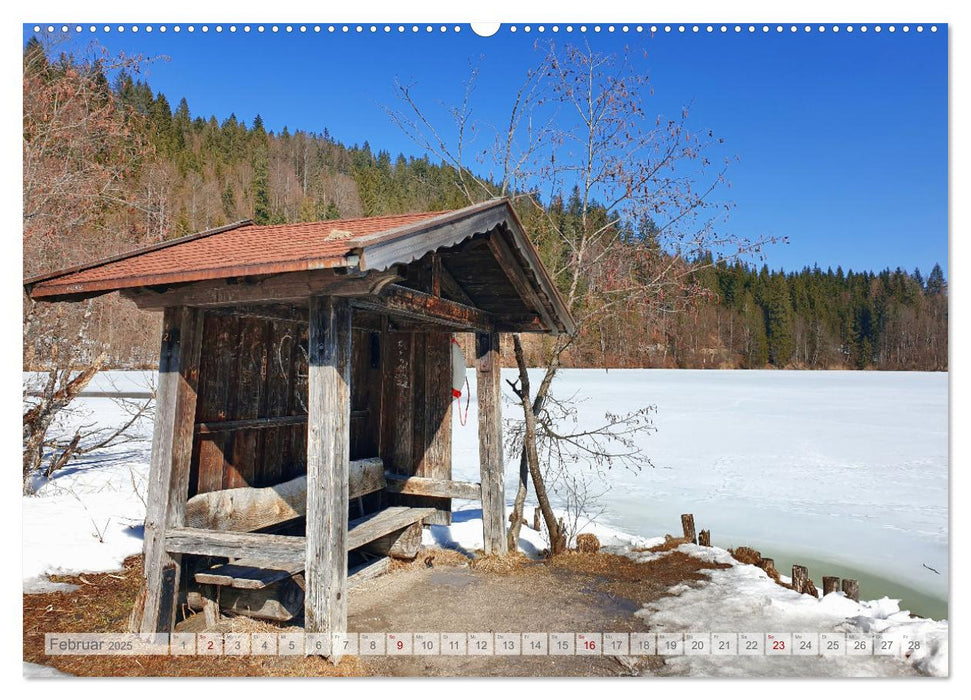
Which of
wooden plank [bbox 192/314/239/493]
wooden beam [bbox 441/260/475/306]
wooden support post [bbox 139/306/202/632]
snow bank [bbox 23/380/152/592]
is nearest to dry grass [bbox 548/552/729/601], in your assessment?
wooden beam [bbox 441/260/475/306]

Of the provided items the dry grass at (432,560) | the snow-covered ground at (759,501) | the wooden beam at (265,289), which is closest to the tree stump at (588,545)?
the snow-covered ground at (759,501)

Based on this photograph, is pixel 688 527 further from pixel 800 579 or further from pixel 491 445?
pixel 491 445

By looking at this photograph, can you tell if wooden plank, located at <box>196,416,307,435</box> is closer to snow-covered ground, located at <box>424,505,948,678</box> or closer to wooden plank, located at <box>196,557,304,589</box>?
wooden plank, located at <box>196,557,304,589</box>

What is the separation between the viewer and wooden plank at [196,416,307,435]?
4656 mm

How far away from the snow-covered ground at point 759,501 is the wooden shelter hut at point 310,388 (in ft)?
4.95

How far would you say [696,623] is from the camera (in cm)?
475

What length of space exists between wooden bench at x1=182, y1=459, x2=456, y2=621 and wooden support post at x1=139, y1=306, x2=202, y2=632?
0.43 ft

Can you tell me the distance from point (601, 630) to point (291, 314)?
3.55 meters

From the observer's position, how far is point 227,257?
12.6 feet

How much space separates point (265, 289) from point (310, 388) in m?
0.72

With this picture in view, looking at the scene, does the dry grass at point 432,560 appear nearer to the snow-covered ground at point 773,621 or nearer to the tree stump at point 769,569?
the snow-covered ground at point 773,621

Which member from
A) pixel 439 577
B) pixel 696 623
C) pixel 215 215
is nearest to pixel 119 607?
pixel 439 577

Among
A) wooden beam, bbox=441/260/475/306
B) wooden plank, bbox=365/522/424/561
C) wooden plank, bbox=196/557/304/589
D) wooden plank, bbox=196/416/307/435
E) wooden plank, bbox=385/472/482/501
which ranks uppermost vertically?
wooden beam, bbox=441/260/475/306

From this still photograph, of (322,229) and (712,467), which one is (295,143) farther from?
(712,467)
